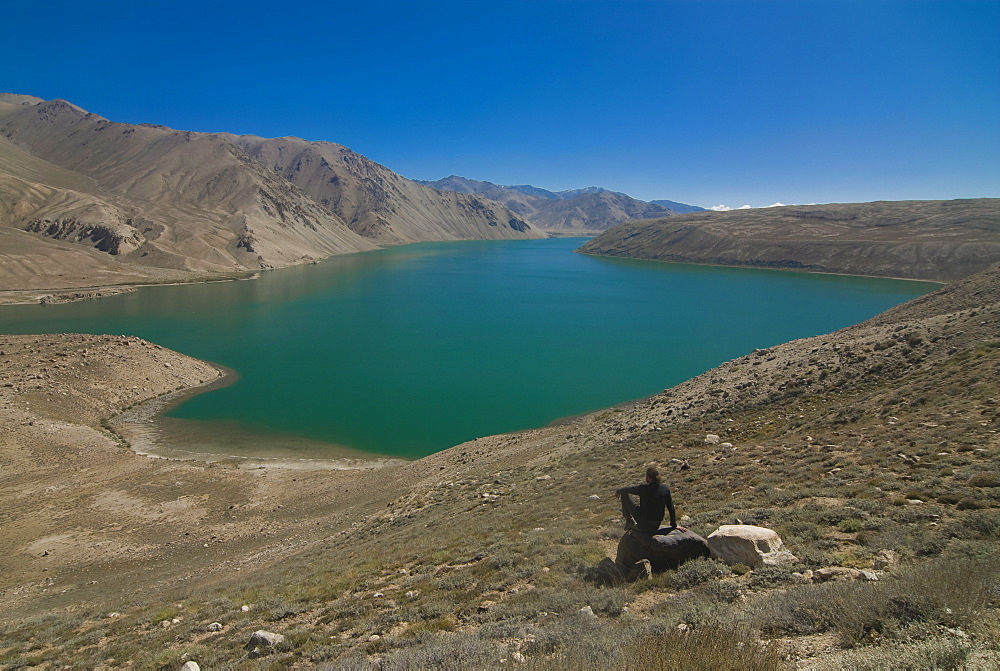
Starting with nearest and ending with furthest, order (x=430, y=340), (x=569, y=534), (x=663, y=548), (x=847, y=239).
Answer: (x=663, y=548)
(x=569, y=534)
(x=430, y=340)
(x=847, y=239)

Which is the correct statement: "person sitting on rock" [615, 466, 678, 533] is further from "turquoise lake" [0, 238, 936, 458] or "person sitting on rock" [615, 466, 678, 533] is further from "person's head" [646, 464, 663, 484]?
"turquoise lake" [0, 238, 936, 458]

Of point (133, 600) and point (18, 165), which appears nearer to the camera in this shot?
point (133, 600)

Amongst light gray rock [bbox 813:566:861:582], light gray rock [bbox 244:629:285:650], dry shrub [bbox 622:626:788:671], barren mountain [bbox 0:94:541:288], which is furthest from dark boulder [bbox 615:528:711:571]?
barren mountain [bbox 0:94:541:288]

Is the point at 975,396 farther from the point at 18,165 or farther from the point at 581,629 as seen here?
the point at 18,165

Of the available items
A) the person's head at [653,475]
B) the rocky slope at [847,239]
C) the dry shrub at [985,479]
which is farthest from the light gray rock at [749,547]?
the rocky slope at [847,239]

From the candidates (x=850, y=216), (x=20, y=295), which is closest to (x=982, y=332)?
(x=20, y=295)

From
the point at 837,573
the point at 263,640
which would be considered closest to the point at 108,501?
the point at 263,640

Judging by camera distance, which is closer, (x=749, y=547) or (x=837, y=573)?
(x=837, y=573)

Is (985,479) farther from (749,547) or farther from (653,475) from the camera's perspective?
(653,475)
